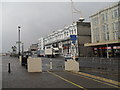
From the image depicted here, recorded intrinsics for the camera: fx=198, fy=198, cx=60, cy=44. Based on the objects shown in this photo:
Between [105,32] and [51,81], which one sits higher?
[105,32]

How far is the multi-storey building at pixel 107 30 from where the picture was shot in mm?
56531

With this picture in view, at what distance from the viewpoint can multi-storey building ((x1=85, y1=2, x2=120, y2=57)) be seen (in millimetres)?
56531

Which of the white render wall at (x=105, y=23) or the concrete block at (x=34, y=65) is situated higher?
the white render wall at (x=105, y=23)

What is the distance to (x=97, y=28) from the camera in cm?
6844

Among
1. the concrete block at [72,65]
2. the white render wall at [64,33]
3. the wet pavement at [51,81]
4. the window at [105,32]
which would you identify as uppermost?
the white render wall at [64,33]

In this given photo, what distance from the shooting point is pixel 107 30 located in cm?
6234

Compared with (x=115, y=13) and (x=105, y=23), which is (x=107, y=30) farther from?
(x=115, y=13)

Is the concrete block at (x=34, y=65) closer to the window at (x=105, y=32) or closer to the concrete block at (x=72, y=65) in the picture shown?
the concrete block at (x=72, y=65)

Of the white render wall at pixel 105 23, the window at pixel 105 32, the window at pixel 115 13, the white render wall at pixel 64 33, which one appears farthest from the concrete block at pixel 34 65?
the white render wall at pixel 64 33

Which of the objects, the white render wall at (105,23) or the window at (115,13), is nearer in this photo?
the window at (115,13)

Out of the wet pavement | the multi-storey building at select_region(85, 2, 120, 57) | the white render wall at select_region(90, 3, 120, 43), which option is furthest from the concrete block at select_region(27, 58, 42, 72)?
the white render wall at select_region(90, 3, 120, 43)

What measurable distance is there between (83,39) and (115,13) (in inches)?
1187

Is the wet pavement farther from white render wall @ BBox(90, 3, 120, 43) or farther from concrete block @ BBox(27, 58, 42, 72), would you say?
white render wall @ BBox(90, 3, 120, 43)

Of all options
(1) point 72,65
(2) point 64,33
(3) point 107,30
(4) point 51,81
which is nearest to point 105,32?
(3) point 107,30
